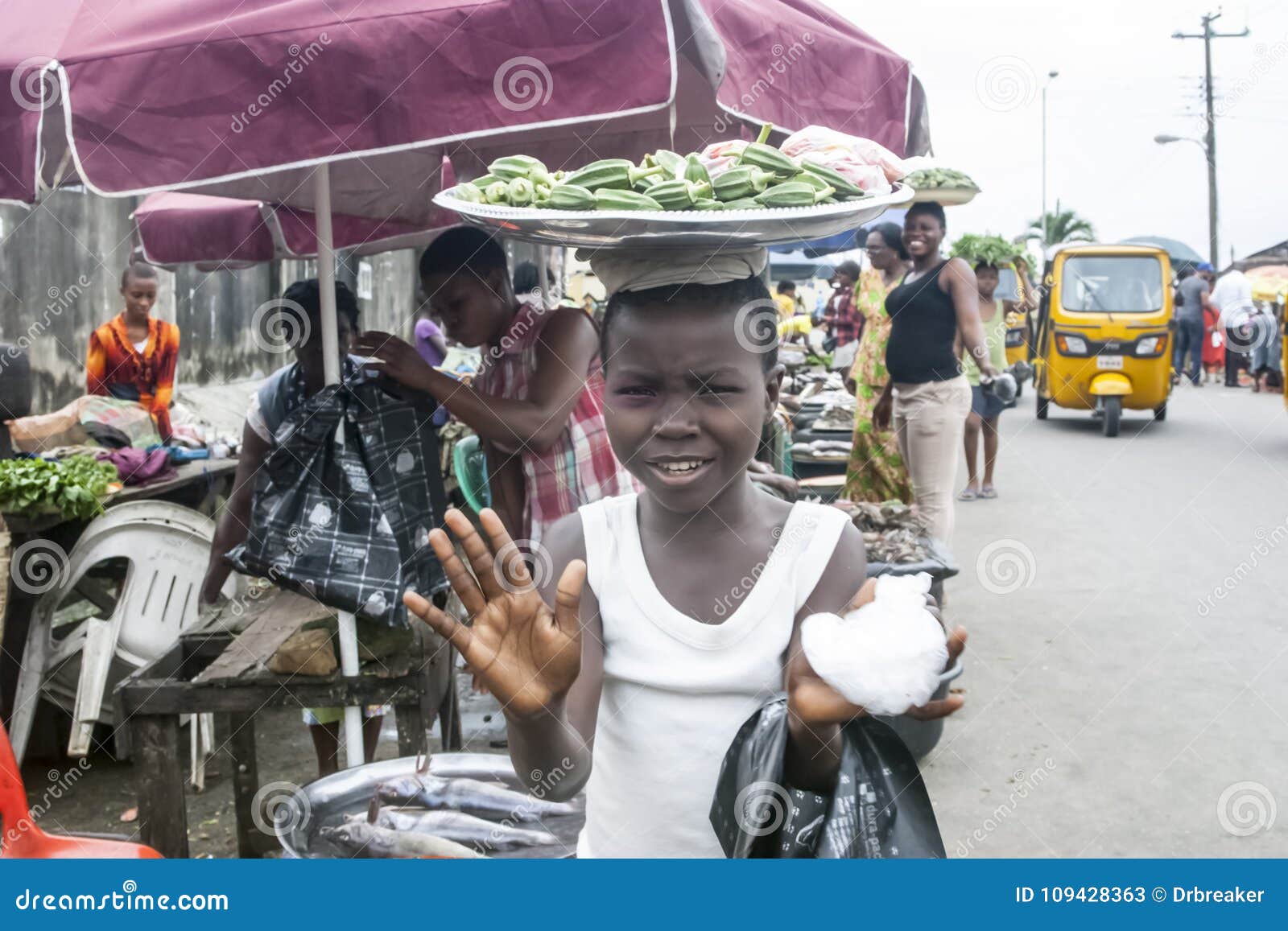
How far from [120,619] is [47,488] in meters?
0.58

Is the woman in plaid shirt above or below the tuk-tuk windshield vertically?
below

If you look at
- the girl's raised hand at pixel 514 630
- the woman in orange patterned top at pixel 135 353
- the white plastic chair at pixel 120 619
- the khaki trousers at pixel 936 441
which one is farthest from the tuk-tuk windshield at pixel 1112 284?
the girl's raised hand at pixel 514 630

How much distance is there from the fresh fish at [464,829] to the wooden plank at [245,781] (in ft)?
3.37

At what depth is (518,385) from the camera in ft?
11.5

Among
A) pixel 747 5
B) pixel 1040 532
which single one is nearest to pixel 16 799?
pixel 747 5

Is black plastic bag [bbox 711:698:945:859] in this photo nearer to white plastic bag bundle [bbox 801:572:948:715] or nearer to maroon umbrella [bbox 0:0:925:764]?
white plastic bag bundle [bbox 801:572:948:715]

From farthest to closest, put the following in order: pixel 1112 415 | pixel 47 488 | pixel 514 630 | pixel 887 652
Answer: pixel 1112 415 < pixel 47 488 < pixel 514 630 < pixel 887 652

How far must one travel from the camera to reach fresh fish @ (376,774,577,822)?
2.98 metres

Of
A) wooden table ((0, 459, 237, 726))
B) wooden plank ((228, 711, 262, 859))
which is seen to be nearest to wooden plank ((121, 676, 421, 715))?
wooden plank ((228, 711, 262, 859))

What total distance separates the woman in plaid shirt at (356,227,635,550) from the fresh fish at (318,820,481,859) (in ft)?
3.08

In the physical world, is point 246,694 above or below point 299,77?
below

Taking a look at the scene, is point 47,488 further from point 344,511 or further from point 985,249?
point 985,249

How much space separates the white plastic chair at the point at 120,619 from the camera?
13.9 feet

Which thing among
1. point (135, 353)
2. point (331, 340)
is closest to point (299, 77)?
point (331, 340)
